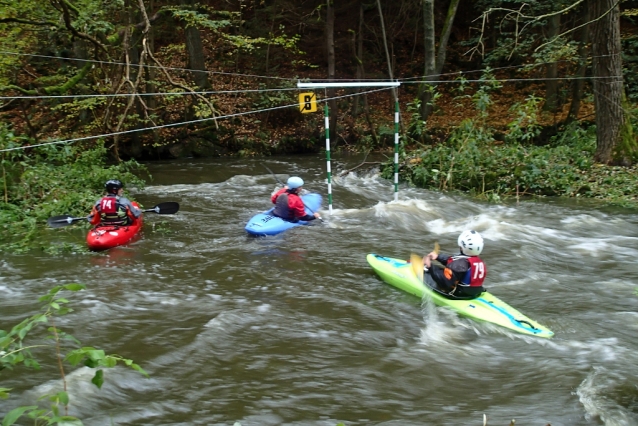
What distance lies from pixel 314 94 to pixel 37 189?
15.5 ft

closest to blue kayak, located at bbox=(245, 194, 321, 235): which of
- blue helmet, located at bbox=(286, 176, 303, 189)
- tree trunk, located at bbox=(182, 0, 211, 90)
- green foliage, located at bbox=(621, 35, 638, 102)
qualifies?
blue helmet, located at bbox=(286, 176, 303, 189)

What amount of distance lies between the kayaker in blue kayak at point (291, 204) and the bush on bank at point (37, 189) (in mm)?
3007

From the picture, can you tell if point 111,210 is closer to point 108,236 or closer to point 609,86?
point 108,236

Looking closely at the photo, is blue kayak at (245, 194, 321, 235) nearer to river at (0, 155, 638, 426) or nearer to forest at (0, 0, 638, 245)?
river at (0, 155, 638, 426)

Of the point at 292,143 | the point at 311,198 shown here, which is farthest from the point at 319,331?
the point at 292,143

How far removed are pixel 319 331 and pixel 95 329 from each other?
197 centimetres

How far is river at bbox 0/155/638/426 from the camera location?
3.57 metres

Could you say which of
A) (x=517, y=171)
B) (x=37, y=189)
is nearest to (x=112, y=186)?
(x=37, y=189)

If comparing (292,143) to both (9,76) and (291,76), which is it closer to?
(291,76)

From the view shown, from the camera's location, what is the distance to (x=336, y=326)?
4871 millimetres

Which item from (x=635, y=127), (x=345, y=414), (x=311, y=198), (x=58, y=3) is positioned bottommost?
(x=345, y=414)

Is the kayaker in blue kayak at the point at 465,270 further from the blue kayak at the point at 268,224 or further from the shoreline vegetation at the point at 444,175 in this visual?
the shoreline vegetation at the point at 444,175

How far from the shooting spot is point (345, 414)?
3475mm

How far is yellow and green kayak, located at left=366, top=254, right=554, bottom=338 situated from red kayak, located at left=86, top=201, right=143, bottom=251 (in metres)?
3.46
